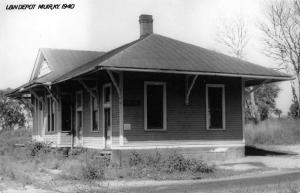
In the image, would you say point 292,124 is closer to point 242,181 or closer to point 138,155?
point 138,155

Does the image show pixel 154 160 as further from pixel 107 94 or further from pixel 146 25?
pixel 146 25

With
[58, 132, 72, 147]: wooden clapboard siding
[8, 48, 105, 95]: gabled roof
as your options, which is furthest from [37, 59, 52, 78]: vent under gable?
[58, 132, 72, 147]: wooden clapboard siding

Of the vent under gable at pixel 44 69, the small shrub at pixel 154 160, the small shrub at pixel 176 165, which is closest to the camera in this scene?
the small shrub at pixel 176 165

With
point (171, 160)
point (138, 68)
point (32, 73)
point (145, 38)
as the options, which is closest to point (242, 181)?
point (171, 160)

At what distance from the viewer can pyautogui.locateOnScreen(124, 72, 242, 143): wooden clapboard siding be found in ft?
57.6

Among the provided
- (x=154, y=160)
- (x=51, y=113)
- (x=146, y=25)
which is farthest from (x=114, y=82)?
(x=51, y=113)

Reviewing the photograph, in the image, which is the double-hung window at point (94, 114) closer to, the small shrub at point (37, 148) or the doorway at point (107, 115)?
the doorway at point (107, 115)

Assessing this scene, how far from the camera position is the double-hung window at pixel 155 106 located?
17844 mm

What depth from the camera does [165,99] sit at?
718 inches

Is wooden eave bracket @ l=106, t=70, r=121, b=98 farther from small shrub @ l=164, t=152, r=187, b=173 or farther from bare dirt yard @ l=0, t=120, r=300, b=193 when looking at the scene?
small shrub @ l=164, t=152, r=187, b=173

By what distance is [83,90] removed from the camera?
70.4ft

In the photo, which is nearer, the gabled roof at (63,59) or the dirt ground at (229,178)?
the dirt ground at (229,178)

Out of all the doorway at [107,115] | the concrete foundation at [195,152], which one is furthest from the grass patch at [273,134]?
the doorway at [107,115]

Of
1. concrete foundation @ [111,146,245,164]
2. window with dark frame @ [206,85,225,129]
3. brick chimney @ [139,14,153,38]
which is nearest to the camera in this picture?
concrete foundation @ [111,146,245,164]
